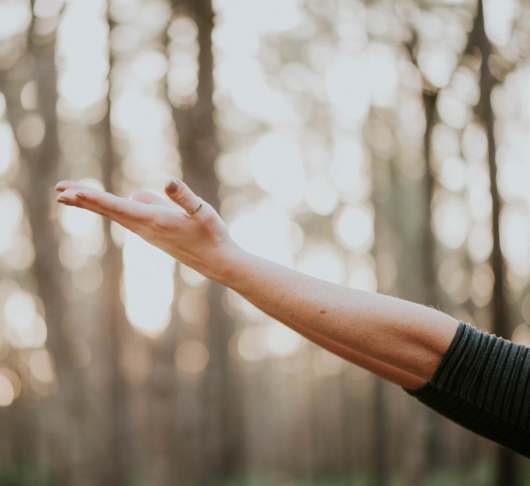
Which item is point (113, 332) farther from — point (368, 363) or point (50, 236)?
point (368, 363)

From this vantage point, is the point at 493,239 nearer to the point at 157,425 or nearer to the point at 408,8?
the point at 408,8

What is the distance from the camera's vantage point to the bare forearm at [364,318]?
1271mm

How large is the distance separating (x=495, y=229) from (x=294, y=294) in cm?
601

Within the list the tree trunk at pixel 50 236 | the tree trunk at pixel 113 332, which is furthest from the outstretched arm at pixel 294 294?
the tree trunk at pixel 113 332

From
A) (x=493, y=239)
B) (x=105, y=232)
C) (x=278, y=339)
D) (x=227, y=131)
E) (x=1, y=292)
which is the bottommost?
(x=278, y=339)

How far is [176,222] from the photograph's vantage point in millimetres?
1401

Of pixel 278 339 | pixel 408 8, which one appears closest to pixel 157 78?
pixel 408 8

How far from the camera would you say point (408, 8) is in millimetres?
7391

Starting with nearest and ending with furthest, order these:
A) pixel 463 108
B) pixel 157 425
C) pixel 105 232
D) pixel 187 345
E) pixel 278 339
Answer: pixel 157 425 < pixel 463 108 < pixel 105 232 < pixel 187 345 < pixel 278 339

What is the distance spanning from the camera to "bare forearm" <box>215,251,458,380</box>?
127 centimetres

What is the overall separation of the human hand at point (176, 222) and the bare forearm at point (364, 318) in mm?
169

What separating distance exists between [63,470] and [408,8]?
8.73 metres

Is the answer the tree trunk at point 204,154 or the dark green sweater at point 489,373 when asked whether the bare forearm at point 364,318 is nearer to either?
the dark green sweater at point 489,373

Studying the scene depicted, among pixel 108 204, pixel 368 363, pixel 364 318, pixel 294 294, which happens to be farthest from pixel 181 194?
pixel 368 363
